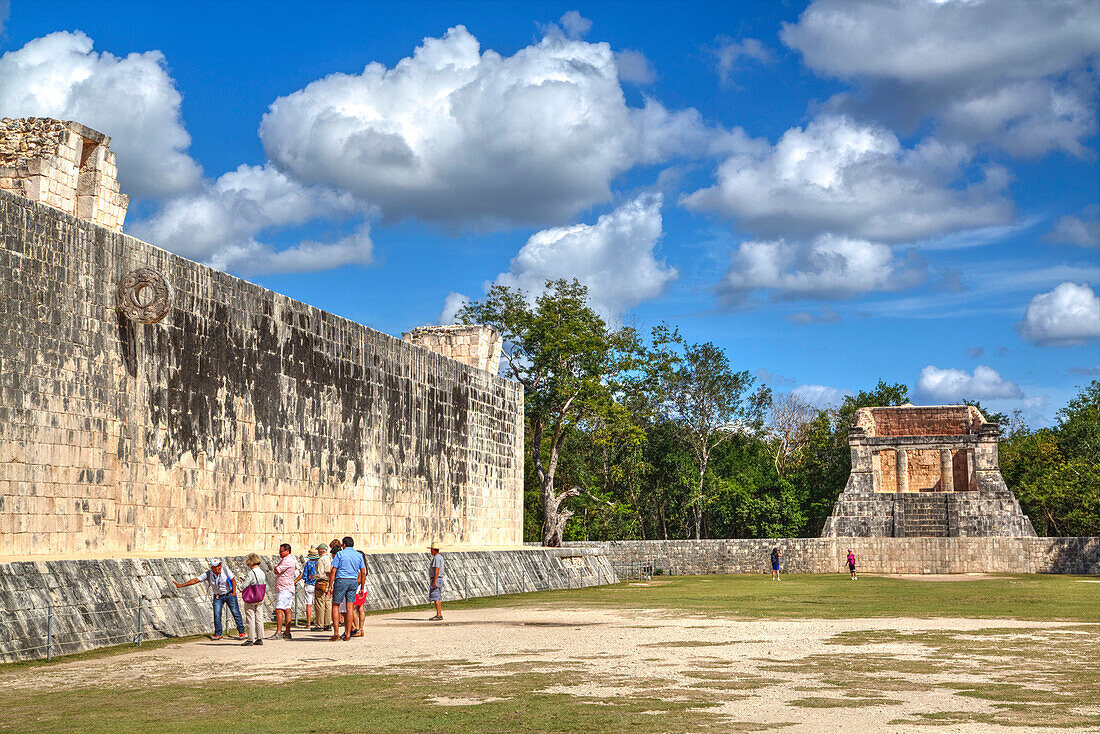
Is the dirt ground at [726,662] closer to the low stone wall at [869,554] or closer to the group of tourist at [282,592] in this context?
the group of tourist at [282,592]

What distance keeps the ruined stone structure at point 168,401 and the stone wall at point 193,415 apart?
3 cm

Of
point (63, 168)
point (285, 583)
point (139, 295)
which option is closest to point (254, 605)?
point (285, 583)

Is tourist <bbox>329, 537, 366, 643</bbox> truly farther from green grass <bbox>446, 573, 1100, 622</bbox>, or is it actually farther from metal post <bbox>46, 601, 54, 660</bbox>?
green grass <bbox>446, 573, 1100, 622</bbox>

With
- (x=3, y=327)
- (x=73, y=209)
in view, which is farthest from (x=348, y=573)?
(x=73, y=209)

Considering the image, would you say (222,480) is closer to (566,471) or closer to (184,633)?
(184,633)

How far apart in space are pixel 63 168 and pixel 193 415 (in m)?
3.73

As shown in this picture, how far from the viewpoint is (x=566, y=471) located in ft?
143

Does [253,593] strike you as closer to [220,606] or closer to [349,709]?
[220,606]

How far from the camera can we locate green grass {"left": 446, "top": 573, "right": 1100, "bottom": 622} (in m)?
16.0

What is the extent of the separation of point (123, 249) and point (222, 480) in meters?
3.91

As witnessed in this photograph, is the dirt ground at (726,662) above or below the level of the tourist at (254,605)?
below

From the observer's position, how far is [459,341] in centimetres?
2688

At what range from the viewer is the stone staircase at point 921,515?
35250mm

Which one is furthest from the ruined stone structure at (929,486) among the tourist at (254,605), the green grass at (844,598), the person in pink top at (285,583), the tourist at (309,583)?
the tourist at (254,605)
